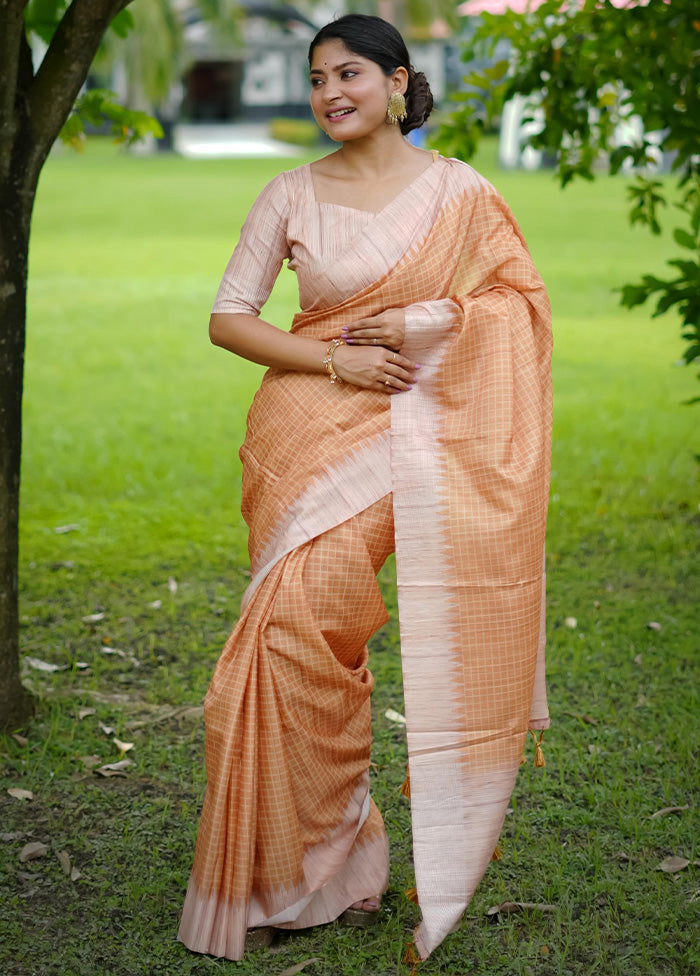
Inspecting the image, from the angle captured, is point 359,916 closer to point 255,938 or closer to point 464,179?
point 255,938

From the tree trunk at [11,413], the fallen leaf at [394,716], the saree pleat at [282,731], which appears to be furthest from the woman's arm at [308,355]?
the fallen leaf at [394,716]

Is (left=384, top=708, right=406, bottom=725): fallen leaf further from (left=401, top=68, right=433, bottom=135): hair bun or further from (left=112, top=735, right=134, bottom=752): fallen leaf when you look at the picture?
(left=401, top=68, right=433, bottom=135): hair bun

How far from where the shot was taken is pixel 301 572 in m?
2.86

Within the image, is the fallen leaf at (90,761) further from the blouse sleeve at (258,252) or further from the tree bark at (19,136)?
the blouse sleeve at (258,252)

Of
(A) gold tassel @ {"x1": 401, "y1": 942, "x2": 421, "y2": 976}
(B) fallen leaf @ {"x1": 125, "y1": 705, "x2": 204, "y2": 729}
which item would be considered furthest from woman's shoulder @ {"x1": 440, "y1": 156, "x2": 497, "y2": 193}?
(B) fallen leaf @ {"x1": 125, "y1": 705, "x2": 204, "y2": 729}

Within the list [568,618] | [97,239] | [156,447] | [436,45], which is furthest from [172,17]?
[568,618]

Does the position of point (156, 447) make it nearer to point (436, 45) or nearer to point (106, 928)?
point (106, 928)

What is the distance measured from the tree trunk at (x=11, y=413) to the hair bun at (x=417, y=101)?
1.47m

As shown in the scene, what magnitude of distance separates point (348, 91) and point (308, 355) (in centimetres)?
60

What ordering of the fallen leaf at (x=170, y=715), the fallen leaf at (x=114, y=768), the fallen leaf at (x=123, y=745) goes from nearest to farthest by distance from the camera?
the fallen leaf at (x=114, y=768) → the fallen leaf at (x=123, y=745) → the fallen leaf at (x=170, y=715)

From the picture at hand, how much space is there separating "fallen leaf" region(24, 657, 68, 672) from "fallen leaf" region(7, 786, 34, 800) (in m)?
0.99

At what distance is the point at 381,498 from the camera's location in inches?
114

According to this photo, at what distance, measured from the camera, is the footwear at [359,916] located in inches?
124

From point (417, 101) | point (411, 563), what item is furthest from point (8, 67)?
point (411, 563)
